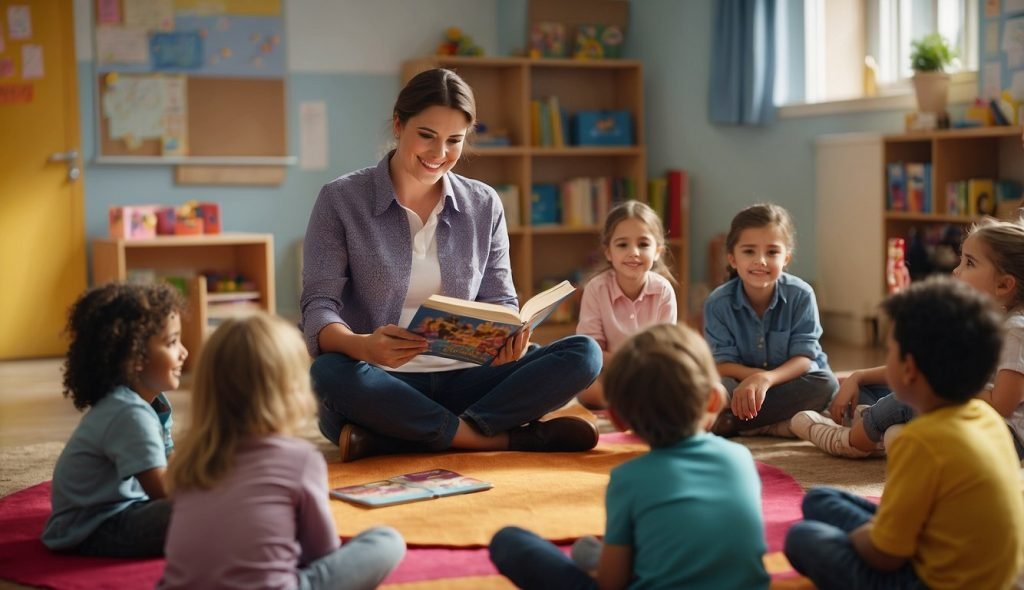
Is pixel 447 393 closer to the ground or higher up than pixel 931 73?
closer to the ground

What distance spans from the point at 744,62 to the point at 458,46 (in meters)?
1.40

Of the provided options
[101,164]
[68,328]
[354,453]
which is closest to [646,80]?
Result: [101,164]

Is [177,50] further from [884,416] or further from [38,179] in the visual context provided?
[884,416]

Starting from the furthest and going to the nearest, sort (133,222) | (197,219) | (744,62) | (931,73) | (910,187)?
(744,62), (197,219), (133,222), (910,187), (931,73)

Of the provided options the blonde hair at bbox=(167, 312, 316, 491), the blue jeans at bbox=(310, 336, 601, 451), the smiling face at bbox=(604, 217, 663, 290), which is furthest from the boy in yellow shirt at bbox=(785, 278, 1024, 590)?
the smiling face at bbox=(604, 217, 663, 290)

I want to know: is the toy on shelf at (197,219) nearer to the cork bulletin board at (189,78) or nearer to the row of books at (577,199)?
the cork bulletin board at (189,78)

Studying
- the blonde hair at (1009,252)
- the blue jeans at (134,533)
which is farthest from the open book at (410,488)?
the blonde hair at (1009,252)

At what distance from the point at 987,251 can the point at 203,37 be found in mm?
4103

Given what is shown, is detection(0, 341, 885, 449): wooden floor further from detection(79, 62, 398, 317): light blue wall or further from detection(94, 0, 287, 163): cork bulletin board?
detection(94, 0, 287, 163): cork bulletin board

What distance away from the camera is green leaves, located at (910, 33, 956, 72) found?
4.48 m

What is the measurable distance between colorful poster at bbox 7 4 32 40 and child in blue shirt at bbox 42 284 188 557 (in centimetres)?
374

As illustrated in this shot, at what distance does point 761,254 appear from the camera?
302 cm

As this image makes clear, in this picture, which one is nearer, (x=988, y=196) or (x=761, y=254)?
(x=761, y=254)

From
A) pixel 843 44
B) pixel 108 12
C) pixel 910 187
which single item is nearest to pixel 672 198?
pixel 843 44
